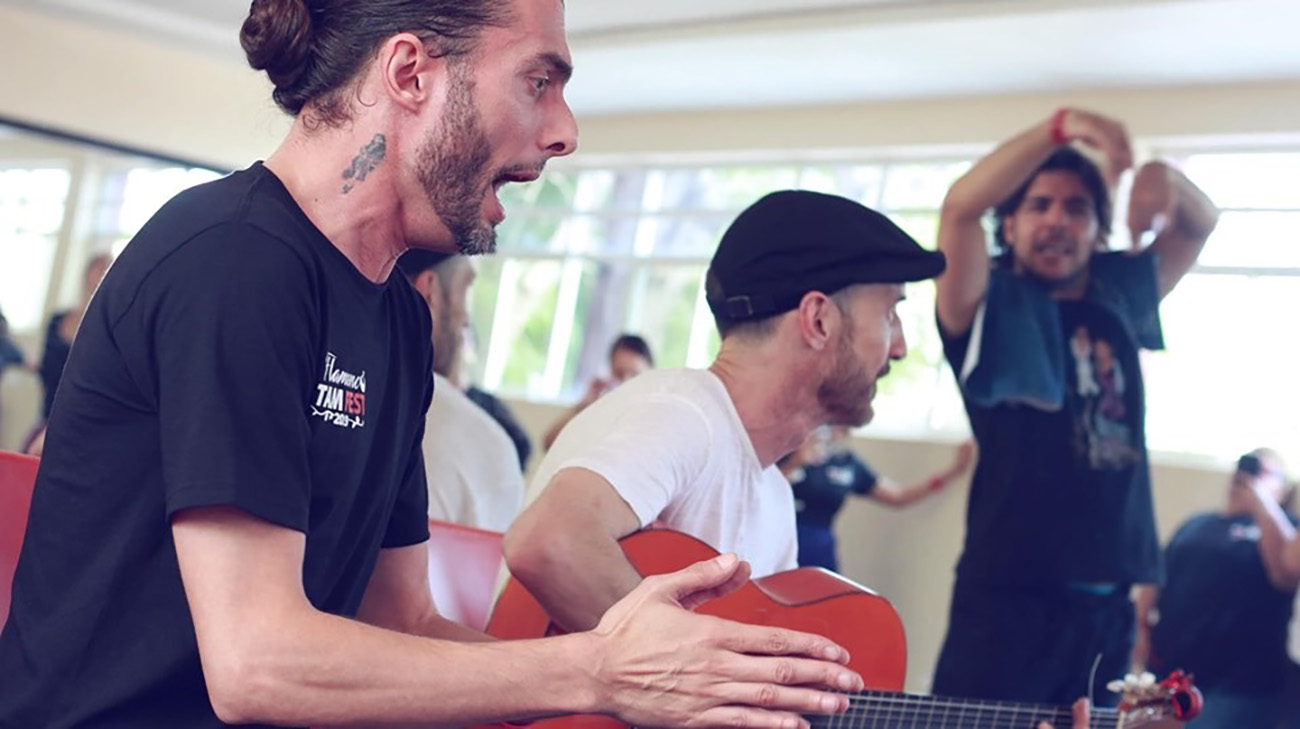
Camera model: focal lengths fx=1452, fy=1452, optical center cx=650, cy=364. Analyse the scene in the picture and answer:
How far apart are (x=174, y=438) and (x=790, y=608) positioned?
43.1 inches

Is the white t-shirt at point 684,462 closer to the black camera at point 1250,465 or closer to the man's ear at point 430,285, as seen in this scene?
the man's ear at point 430,285

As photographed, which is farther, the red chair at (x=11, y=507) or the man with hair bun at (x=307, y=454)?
the red chair at (x=11, y=507)

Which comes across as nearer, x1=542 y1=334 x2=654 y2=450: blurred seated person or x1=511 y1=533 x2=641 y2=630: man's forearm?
x1=511 y1=533 x2=641 y2=630: man's forearm

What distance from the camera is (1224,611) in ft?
19.2

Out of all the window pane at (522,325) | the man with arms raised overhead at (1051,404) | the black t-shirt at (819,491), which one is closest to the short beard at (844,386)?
the man with arms raised overhead at (1051,404)

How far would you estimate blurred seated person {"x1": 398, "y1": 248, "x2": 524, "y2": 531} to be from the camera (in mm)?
2990

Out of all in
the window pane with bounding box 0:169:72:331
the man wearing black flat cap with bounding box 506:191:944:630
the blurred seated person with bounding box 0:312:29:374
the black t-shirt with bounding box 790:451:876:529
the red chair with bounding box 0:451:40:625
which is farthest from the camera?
the window pane with bounding box 0:169:72:331

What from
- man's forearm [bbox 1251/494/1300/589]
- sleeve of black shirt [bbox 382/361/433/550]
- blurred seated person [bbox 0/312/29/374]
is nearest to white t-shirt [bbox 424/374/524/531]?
sleeve of black shirt [bbox 382/361/433/550]

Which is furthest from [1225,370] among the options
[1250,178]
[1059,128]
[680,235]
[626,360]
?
[680,235]

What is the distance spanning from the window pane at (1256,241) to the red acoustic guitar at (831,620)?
640 cm

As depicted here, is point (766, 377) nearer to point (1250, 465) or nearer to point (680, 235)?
point (1250, 465)

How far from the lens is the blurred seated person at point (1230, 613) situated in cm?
580

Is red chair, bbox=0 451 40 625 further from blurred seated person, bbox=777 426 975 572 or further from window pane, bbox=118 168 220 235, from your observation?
window pane, bbox=118 168 220 235

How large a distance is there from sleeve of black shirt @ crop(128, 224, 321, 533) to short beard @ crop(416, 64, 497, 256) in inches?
9.1
